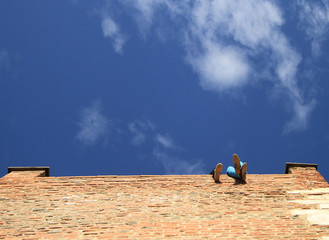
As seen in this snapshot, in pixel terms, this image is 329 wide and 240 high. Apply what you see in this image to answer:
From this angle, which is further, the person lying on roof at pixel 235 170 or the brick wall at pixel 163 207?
the person lying on roof at pixel 235 170

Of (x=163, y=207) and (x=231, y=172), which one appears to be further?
(x=231, y=172)

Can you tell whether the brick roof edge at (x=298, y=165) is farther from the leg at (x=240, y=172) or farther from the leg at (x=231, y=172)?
the leg at (x=231, y=172)

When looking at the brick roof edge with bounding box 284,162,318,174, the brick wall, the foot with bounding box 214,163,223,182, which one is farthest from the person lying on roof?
the brick roof edge with bounding box 284,162,318,174

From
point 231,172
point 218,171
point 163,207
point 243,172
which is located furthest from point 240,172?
point 163,207

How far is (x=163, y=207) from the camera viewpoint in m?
7.53

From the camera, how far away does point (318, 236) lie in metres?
6.40

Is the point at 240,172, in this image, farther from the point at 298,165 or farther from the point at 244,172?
the point at 298,165

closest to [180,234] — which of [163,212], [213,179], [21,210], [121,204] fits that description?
[163,212]

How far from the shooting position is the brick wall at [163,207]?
6.61 metres

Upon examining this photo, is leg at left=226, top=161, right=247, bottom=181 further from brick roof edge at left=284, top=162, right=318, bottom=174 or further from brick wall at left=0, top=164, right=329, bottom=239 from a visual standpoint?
brick roof edge at left=284, top=162, right=318, bottom=174

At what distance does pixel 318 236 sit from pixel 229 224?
1641 millimetres

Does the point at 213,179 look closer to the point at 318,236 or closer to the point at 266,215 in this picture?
the point at 266,215

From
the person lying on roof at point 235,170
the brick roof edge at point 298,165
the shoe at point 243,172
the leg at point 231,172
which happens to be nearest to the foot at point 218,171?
the person lying on roof at point 235,170

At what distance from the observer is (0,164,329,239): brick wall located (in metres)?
6.61
